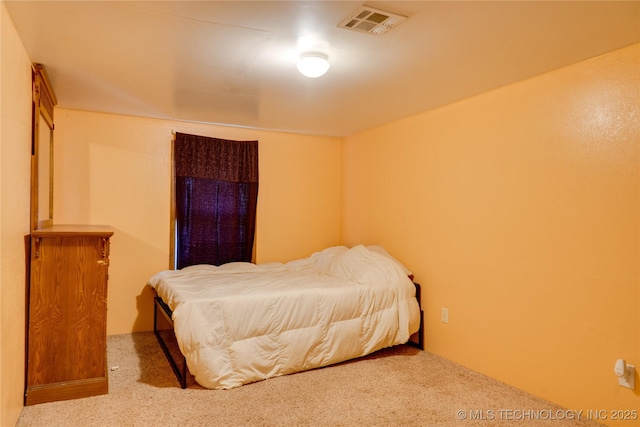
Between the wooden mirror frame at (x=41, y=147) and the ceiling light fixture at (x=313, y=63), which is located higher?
the ceiling light fixture at (x=313, y=63)

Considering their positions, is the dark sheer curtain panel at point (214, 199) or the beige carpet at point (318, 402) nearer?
the beige carpet at point (318, 402)

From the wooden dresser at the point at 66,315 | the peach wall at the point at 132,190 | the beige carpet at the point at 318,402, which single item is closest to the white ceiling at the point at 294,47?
the peach wall at the point at 132,190

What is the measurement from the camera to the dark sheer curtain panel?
4.19 meters

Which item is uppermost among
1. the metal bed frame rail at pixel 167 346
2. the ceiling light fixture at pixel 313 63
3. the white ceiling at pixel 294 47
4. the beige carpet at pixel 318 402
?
the white ceiling at pixel 294 47

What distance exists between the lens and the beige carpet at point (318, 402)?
2338 millimetres

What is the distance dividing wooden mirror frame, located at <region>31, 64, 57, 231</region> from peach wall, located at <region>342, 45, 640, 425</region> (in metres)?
2.88

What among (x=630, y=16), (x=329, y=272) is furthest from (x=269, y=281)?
(x=630, y=16)

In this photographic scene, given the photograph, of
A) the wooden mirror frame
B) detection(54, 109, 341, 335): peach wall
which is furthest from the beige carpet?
the wooden mirror frame

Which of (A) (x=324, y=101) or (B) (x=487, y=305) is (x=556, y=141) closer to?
(B) (x=487, y=305)

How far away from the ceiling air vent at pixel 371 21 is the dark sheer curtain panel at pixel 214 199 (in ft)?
8.64

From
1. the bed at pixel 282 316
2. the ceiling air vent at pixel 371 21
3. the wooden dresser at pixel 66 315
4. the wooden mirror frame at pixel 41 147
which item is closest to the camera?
the ceiling air vent at pixel 371 21

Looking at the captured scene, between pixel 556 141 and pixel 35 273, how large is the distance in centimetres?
327

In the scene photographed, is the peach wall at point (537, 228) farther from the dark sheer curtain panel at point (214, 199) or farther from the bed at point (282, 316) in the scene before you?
the dark sheer curtain panel at point (214, 199)

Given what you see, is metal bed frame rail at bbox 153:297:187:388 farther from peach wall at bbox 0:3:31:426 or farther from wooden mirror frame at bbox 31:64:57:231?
wooden mirror frame at bbox 31:64:57:231
